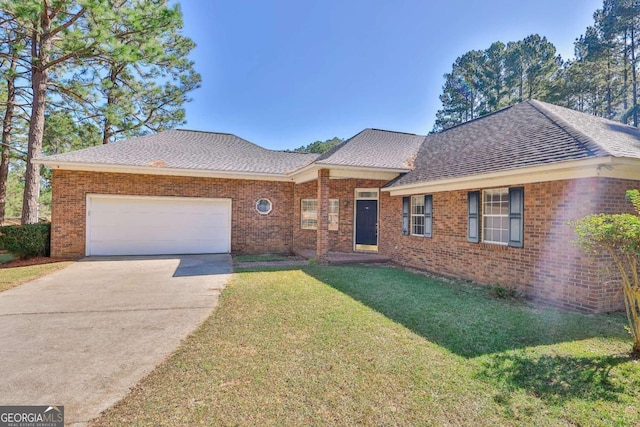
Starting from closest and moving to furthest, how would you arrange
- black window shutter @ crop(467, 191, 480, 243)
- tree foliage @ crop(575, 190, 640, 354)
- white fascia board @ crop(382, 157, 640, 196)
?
tree foliage @ crop(575, 190, 640, 354) < white fascia board @ crop(382, 157, 640, 196) < black window shutter @ crop(467, 191, 480, 243)

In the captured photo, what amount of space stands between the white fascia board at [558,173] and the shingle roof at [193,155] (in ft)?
24.6

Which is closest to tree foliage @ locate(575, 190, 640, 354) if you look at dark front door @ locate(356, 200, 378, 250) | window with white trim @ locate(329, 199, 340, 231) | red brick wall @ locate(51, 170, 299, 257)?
dark front door @ locate(356, 200, 378, 250)

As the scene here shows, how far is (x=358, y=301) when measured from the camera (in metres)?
5.78

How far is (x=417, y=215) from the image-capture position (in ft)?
31.9

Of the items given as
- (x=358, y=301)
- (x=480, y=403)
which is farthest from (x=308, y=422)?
(x=358, y=301)

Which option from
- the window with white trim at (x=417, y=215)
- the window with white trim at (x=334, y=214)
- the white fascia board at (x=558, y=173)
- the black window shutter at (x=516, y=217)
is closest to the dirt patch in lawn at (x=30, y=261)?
the window with white trim at (x=334, y=214)

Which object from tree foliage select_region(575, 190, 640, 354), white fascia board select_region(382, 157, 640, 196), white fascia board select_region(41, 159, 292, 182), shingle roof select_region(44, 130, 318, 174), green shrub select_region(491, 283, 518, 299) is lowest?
green shrub select_region(491, 283, 518, 299)

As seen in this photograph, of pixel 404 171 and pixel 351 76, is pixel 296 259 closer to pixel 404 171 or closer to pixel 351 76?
pixel 404 171

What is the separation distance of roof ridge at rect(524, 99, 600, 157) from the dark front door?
5.83 meters

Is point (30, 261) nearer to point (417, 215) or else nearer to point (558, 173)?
point (417, 215)

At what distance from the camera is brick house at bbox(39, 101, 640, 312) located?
5602 millimetres

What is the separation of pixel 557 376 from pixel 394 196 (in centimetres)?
791

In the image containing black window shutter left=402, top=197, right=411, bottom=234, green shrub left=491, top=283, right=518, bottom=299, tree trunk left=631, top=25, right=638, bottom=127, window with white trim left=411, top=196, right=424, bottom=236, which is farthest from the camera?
tree trunk left=631, top=25, right=638, bottom=127

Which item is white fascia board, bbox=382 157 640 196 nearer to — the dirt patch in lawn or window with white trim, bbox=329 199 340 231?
window with white trim, bbox=329 199 340 231
